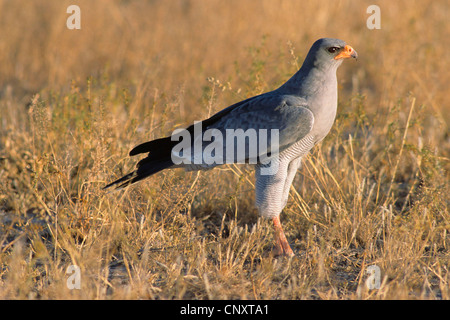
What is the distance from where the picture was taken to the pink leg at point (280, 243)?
3935mm

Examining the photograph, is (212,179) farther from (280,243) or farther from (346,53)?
(346,53)

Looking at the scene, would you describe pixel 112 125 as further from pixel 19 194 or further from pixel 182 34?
pixel 182 34

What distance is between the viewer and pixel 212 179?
4.70 m

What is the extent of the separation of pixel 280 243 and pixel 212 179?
0.98m

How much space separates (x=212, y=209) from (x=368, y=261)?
4.61ft

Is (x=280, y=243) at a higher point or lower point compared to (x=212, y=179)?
lower

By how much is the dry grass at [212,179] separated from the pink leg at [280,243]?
87 millimetres

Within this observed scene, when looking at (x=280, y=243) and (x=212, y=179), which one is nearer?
(x=280, y=243)

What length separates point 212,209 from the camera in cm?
460

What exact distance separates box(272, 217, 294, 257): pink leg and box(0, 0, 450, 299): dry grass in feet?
0.28

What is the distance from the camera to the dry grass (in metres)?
3.38

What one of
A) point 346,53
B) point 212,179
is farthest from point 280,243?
point 346,53

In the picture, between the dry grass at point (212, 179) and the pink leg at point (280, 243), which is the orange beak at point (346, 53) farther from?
the pink leg at point (280, 243)

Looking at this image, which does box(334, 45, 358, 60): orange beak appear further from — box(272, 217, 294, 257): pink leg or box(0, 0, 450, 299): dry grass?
box(272, 217, 294, 257): pink leg
